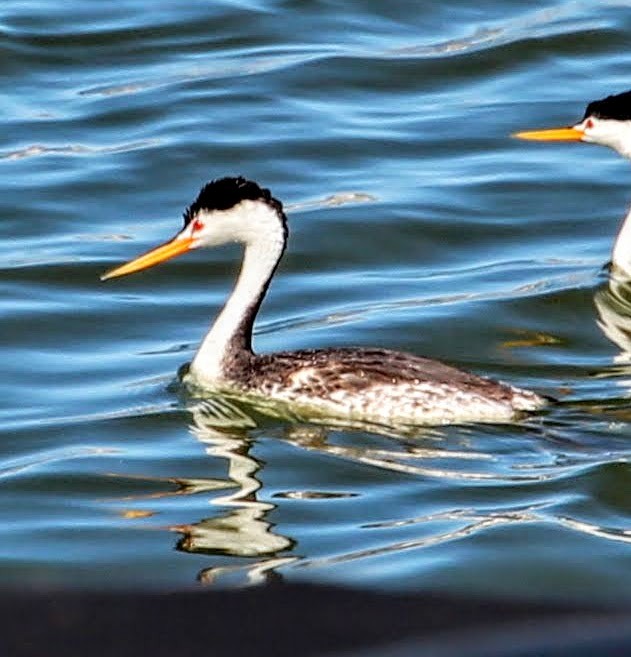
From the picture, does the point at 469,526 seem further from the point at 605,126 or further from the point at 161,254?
the point at 605,126

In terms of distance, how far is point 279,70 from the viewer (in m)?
15.8

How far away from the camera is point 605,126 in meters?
11.5

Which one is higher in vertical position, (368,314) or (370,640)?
(370,640)

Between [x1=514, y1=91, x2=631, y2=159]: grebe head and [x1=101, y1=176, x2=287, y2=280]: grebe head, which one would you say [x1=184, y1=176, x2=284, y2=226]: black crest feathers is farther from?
[x1=514, y1=91, x2=631, y2=159]: grebe head

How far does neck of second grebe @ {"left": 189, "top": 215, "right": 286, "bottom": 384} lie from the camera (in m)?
8.46

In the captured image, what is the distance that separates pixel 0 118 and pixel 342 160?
258cm

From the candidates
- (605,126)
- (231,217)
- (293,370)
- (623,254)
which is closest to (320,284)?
(623,254)

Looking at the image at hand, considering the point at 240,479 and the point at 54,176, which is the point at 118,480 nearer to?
the point at 240,479

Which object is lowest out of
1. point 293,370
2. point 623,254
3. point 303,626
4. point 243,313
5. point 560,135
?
point 623,254

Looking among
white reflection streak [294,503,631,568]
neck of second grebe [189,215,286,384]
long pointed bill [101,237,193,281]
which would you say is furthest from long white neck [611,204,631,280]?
white reflection streak [294,503,631,568]

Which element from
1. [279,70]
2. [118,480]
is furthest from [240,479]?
[279,70]

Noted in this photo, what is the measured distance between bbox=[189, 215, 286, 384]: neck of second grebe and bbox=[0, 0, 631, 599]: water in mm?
196

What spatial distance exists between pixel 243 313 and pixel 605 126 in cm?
367

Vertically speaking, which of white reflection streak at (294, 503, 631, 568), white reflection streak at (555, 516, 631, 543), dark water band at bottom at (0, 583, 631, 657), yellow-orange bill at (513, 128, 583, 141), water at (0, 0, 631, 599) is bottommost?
white reflection streak at (555, 516, 631, 543)
